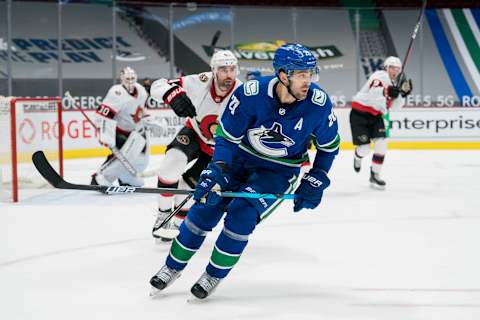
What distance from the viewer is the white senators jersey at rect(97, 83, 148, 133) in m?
6.26

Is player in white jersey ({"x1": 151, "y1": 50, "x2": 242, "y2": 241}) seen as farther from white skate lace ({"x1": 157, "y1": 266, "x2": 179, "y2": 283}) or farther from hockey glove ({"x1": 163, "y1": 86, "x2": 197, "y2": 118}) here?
white skate lace ({"x1": 157, "y1": 266, "x2": 179, "y2": 283})

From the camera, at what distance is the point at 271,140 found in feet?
9.41

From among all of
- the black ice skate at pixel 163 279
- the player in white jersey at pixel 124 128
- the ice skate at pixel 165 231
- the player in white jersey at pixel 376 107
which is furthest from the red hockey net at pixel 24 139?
the black ice skate at pixel 163 279

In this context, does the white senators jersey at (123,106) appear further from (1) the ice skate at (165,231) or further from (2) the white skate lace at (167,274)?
(2) the white skate lace at (167,274)

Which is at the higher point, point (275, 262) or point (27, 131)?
point (27, 131)

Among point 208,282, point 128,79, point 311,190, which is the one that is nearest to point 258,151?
point 311,190

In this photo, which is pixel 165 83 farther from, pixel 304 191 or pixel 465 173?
pixel 465 173

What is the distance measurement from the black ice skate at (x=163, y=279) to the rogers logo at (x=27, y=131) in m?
3.66

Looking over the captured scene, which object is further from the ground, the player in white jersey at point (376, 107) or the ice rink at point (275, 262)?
the player in white jersey at point (376, 107)

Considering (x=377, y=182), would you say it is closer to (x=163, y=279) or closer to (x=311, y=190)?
(x=311, y=190)

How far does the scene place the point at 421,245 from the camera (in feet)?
13.0

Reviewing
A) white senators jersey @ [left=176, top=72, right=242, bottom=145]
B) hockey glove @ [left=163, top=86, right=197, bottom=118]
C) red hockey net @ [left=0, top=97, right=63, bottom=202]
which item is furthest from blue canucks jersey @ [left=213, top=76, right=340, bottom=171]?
red hockey net @ [left=0, top=97, right=63, bottom=202]

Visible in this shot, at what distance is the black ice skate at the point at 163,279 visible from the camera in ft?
9.36

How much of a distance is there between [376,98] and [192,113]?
3415mm
